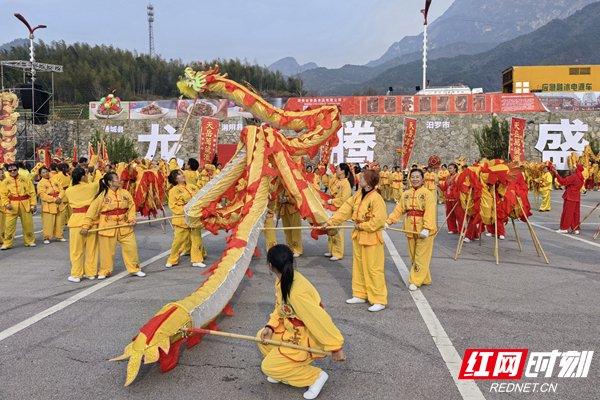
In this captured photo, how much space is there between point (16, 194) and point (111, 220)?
367 centimetres

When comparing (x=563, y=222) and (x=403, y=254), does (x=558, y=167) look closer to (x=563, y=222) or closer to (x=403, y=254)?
(x=563, y=222)

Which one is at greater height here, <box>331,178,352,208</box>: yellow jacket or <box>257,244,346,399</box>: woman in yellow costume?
<box>331,178,352,208</box>: yellow jacket

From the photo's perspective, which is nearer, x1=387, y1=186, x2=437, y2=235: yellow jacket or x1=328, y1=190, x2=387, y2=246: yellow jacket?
x1=328, y1=190, x2=387, y2=246: yellow jacket

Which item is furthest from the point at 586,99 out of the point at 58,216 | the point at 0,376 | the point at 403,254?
the point at 0,376

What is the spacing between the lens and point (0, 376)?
3.67m

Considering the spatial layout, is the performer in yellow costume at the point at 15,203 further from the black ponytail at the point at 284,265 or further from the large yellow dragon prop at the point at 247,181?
the black ponytail at the point at 284,265

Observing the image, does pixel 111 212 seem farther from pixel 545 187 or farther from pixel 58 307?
pixel 545 187

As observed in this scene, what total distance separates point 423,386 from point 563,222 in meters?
8.33

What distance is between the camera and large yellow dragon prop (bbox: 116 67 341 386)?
4598 millimetres

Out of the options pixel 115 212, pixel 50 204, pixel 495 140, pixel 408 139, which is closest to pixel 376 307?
pixel 115 212

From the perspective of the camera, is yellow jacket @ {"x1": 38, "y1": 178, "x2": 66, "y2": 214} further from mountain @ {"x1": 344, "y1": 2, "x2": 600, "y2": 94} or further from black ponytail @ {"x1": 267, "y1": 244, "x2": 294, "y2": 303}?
mountain @ {"x1": 344, "y1": 2, "x2": 600, "y2": 94}

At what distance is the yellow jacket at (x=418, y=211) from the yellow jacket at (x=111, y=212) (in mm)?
3633

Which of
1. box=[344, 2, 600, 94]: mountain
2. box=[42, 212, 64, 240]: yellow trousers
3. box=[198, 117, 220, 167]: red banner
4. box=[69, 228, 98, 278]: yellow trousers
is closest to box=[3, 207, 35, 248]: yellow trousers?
box=[42, 212, 64, 240]: yellow trousers

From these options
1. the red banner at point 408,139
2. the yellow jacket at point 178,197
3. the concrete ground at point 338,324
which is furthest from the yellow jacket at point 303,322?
the red banner at point 408,139
